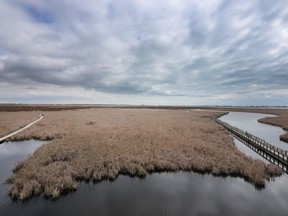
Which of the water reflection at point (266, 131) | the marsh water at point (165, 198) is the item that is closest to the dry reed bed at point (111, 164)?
the marsh water at point (165, 198)

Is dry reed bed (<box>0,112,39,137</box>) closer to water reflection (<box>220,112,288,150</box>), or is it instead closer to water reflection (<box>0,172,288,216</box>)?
water reflection (<box>0,172,288,216</box>)

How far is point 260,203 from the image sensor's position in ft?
38.4

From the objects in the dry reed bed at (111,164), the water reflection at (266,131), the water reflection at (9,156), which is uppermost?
the dry reed bed at (111,164)

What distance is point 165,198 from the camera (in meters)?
12.0

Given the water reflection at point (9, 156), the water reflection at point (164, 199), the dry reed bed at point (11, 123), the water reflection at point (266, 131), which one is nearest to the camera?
the water reflection at point (164, 199)

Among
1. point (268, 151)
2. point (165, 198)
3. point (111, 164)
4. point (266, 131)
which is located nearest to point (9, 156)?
point (111, 164)

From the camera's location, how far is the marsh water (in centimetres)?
1054

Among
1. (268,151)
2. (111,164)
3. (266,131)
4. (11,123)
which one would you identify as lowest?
(266,131)

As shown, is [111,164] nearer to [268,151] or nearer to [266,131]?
[268,151]

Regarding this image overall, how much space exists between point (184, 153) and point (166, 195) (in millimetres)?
8157

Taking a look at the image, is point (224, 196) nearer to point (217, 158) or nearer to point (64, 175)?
point (217, 158)

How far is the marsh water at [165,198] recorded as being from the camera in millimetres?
10539

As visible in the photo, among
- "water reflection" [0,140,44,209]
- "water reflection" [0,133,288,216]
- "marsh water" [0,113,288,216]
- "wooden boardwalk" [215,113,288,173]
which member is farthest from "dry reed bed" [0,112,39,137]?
"wooden boardwalk" [215,113,288,173]

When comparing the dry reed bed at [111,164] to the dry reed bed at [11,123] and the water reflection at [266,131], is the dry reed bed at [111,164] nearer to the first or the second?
the water reflection at [266,131]
